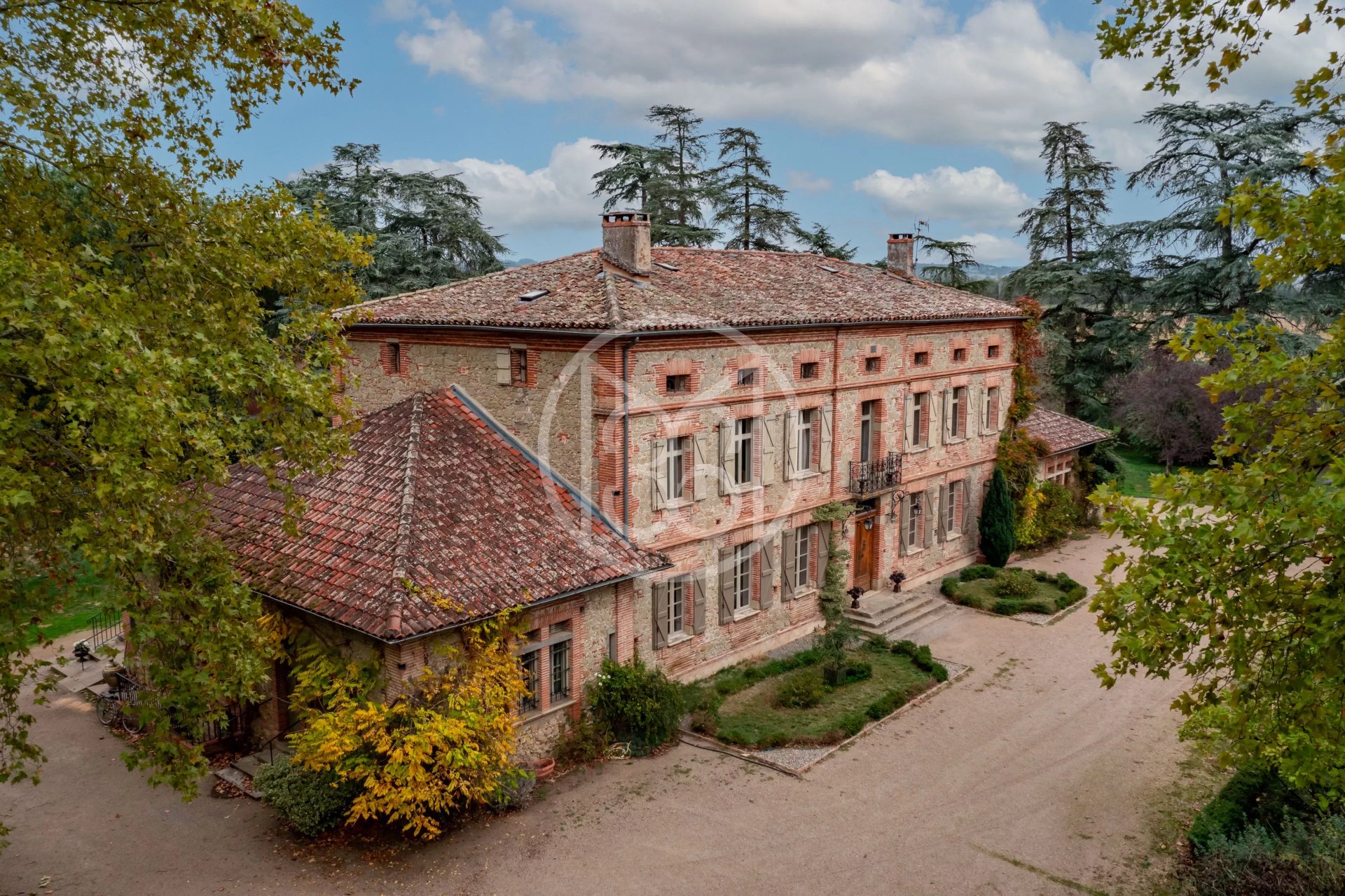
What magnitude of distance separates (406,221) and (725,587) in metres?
22.8

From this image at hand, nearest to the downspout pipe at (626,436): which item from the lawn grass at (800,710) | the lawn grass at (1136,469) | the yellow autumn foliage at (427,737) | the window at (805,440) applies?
the yellow autumn foliage at (427,737)

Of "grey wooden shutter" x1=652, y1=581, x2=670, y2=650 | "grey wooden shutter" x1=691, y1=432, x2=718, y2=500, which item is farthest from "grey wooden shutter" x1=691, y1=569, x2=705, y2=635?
"grey wooden shutter" x1=691, y1=432, x2=718, y2=500

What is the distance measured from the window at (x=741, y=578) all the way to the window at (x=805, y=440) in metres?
2.21

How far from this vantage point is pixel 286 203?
1164cm

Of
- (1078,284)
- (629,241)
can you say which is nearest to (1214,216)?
(1078,284)

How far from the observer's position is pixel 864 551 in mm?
22297

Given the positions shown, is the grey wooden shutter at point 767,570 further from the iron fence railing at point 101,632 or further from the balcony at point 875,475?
the iron fence railing at point 101,632

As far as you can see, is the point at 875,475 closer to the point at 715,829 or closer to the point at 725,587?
the point at 725,587

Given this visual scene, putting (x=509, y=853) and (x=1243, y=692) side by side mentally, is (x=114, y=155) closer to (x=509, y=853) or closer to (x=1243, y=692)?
(x=509, y=853)

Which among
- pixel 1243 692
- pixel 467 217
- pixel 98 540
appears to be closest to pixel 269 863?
pixel 98 540

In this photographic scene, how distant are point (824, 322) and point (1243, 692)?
12.3 metres

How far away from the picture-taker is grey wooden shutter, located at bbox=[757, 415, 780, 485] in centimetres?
1841

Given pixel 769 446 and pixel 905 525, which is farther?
pixel 905 525

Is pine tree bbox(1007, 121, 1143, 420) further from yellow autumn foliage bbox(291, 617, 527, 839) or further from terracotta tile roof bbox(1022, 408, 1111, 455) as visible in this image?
yellow autumn foliage bbox(291, 617, 527, 839)
